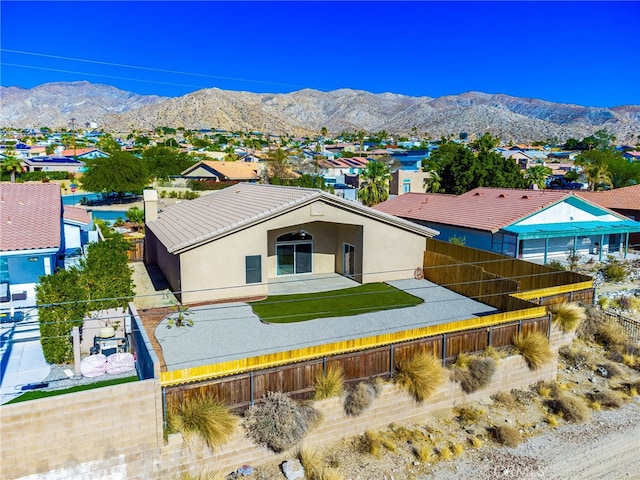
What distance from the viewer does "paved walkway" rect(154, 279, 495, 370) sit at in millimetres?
15875

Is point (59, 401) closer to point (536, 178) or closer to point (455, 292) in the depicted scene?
point (455, 292)

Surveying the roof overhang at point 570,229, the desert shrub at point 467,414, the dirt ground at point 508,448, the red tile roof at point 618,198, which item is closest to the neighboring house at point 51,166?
the red tile roof at point 618,198

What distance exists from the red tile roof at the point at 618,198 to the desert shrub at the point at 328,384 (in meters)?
33.7

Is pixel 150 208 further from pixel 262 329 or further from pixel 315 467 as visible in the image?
pixel 315 467

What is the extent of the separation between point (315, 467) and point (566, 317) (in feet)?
37.0

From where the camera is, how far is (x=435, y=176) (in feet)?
161

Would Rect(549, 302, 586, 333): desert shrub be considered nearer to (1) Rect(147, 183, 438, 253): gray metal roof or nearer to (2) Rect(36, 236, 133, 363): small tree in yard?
(1) Rect(147, 183, 438, 253): gray metal roof

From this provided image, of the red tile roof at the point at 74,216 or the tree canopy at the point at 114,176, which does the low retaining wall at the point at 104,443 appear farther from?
the tree canopy at the point at 114,176

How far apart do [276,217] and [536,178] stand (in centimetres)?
3908

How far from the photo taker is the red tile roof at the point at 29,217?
1945cm

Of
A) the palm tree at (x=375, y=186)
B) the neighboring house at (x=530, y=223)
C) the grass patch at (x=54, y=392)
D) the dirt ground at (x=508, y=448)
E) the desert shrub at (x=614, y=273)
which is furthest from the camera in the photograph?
the palm tree at (x=375, y=186)

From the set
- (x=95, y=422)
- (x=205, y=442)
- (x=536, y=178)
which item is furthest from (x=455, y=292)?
(x=536, y=178)

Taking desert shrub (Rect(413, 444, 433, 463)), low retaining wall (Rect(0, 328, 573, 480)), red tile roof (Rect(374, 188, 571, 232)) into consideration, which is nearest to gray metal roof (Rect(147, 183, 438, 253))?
red tile roof (Rect(374, 188, 571, 232))

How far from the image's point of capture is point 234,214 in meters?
22.8
